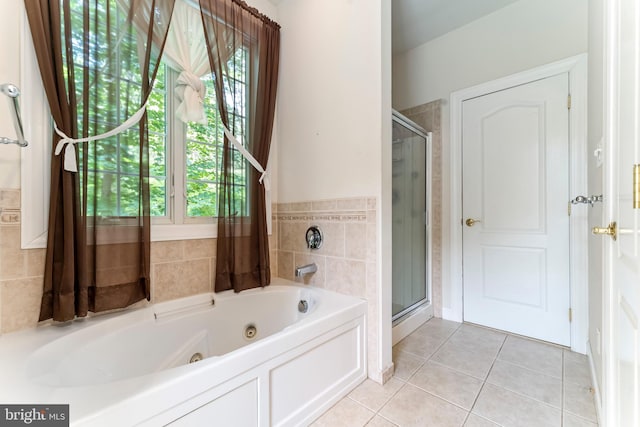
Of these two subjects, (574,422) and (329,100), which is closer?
(574,422)

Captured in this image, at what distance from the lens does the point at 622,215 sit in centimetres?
79

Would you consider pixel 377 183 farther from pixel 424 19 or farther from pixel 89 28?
pixel 424 19

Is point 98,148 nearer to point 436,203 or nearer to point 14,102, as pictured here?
point 14,102

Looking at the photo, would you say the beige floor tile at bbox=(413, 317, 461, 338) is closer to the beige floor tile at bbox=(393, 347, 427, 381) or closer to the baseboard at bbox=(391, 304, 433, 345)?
the baseboard at bbox=(391, 304, 433, 345)

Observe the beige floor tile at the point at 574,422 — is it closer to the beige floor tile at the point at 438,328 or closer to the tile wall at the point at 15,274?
the beige floor tile at the point at 438,328

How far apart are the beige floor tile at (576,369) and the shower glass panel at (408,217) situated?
1030 millimetres

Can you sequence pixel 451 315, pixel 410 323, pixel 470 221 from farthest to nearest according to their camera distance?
pixel 451 315
pixel 470 221
pixel 410 323

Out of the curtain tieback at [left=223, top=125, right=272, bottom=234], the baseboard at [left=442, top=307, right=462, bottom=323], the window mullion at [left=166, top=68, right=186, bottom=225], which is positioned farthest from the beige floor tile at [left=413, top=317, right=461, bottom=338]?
the window mullion at [left=166, top=68, right=186, bottom=225]

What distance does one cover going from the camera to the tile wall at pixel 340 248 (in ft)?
5.20

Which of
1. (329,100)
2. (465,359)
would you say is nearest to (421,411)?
(465,359)

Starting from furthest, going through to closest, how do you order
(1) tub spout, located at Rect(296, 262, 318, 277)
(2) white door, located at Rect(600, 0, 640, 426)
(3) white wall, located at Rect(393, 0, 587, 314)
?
(3) white wall, located at Rect(393, 0, 587, 314)
(1) tub spout, located at Rect(296, 262, 318, 277)
(2) white door, located at Rect(600, 0, 640, 426)

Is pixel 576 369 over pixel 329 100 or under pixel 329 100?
under

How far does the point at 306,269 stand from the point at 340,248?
0.30 m

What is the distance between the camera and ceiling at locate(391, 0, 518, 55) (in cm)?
220
